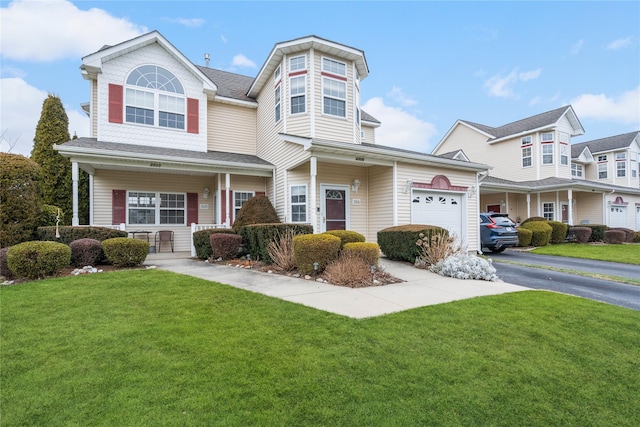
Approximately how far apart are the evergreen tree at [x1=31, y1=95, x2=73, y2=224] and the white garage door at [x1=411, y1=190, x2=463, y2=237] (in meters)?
14.1

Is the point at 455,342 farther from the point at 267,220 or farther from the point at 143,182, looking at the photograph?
the point at 143,182

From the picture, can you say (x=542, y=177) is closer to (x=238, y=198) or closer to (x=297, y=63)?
(x=297, y=63)

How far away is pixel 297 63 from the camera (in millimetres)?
11125

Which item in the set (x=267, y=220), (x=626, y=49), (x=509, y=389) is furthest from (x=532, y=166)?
(x=509, y=389)

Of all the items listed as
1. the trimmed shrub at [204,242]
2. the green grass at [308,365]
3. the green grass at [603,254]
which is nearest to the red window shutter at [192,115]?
the trimmed shrub at [204,242]

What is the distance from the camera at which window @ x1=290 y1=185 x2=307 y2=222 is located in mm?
10742

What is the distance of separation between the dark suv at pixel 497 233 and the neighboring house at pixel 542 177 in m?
4.29

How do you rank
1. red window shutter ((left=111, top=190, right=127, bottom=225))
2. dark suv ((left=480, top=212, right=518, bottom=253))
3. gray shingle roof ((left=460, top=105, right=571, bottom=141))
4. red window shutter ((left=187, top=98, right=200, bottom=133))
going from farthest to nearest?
gray shingle roof ((left=460, top=105, right=571, bottom=141)) → dark suv ((left=480, top=212, right=518, bottom=253)) → red window shutter ((left=187, top=98, right=200, bottom=133)) → red window shutter ((left=111, top=190, right=127, bottom=225))

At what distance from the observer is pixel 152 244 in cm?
1194

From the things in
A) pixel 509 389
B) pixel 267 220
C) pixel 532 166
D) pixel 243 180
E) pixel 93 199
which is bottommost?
pixel 509 389

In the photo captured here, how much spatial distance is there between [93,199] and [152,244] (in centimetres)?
260

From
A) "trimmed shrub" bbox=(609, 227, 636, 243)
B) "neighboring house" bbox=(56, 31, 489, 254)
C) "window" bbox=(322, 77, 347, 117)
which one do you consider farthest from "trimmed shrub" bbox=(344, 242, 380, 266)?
"trimmed shrub" bbox=(609, 227, 636, 243)

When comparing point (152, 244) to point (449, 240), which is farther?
point (152, 244)

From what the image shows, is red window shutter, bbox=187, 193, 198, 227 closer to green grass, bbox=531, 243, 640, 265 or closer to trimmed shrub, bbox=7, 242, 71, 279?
trimmed shrub, bbox=7, 242, 71, 279
